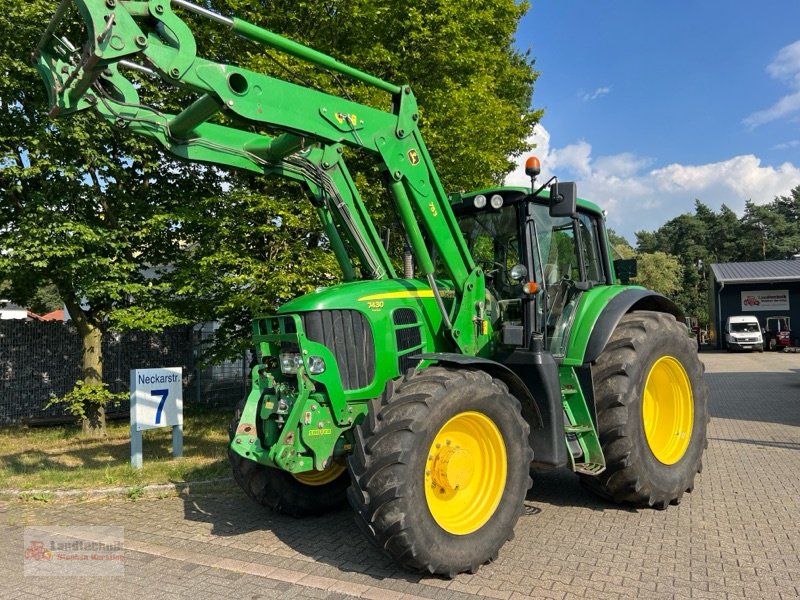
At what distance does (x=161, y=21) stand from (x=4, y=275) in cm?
748

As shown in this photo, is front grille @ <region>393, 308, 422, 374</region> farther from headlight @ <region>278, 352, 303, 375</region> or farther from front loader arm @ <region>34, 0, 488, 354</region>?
Result: headlight @ <region>278, 352, 303, 375</region>

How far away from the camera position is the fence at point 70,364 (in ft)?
41.7

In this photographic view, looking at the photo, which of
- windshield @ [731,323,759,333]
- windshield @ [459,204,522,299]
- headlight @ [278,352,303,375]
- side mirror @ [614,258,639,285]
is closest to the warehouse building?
windshield @ [731,323,759,333]

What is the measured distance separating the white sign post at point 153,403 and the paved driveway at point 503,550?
5.07 ft

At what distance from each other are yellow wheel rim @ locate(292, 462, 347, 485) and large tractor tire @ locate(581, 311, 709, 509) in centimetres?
219

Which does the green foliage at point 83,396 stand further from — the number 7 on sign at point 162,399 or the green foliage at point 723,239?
the green foliage at point 723,239

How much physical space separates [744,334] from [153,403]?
112 ft

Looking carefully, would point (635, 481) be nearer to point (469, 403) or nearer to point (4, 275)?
point (469, 403)

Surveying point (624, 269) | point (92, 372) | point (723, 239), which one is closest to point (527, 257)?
point (624, 269)

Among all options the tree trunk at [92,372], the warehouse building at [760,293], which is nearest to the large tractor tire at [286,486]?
the tree trunk at [92,372]

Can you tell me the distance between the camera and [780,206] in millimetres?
71375

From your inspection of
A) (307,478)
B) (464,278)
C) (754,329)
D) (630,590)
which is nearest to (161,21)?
(464,278)

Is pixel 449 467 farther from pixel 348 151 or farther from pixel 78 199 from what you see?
pixel 78 199

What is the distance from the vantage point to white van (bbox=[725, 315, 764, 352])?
33.5m
